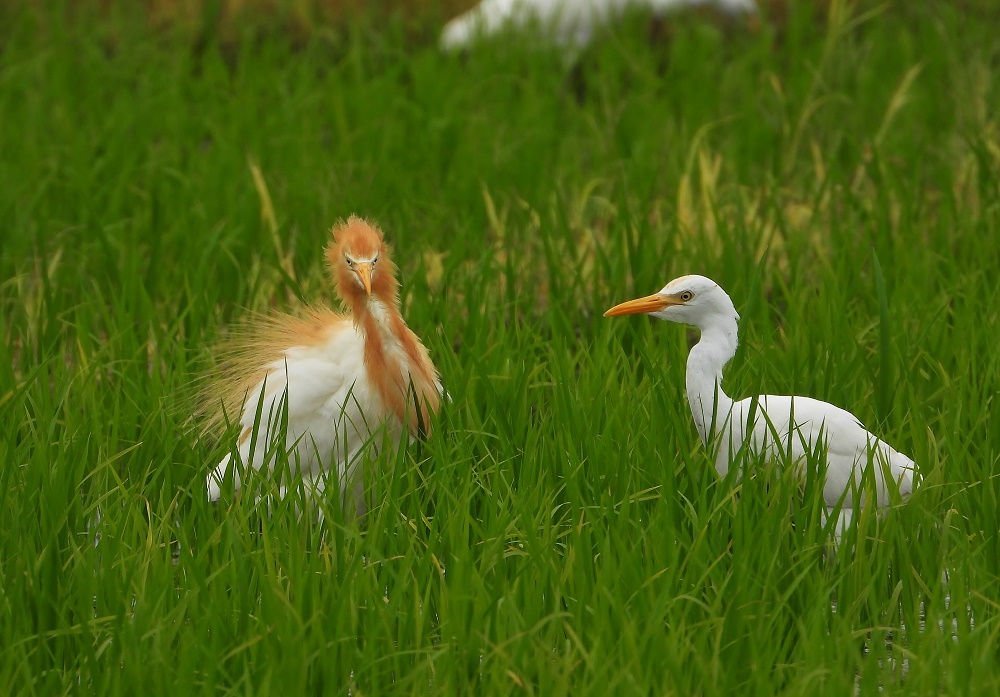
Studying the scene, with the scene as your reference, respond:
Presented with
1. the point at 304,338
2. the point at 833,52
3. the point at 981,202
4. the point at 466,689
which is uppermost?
the point at 833,52

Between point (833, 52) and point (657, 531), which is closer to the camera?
point (657, 531)

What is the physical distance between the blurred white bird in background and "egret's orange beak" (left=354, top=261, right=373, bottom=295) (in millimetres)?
4134

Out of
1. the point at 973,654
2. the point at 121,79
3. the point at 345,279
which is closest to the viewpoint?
the point at 973,654

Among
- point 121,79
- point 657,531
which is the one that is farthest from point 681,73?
point 657,531

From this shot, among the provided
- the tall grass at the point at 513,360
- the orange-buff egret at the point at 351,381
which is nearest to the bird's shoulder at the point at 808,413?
the tall grass at the point at 513,360

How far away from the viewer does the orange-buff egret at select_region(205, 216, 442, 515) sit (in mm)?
3143

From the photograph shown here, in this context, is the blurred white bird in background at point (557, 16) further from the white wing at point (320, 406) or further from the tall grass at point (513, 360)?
the white wing at point (320, 406)

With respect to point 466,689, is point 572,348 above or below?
above

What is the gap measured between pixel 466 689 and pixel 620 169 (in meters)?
3.44

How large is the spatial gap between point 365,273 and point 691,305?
0.73m

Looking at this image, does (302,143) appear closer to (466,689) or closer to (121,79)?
(121,79)

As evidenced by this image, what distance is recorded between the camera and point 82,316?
3900 millimetres

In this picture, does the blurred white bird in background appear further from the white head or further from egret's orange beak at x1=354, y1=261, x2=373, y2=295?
the white head

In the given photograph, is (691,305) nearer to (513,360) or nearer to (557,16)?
(513,360)
